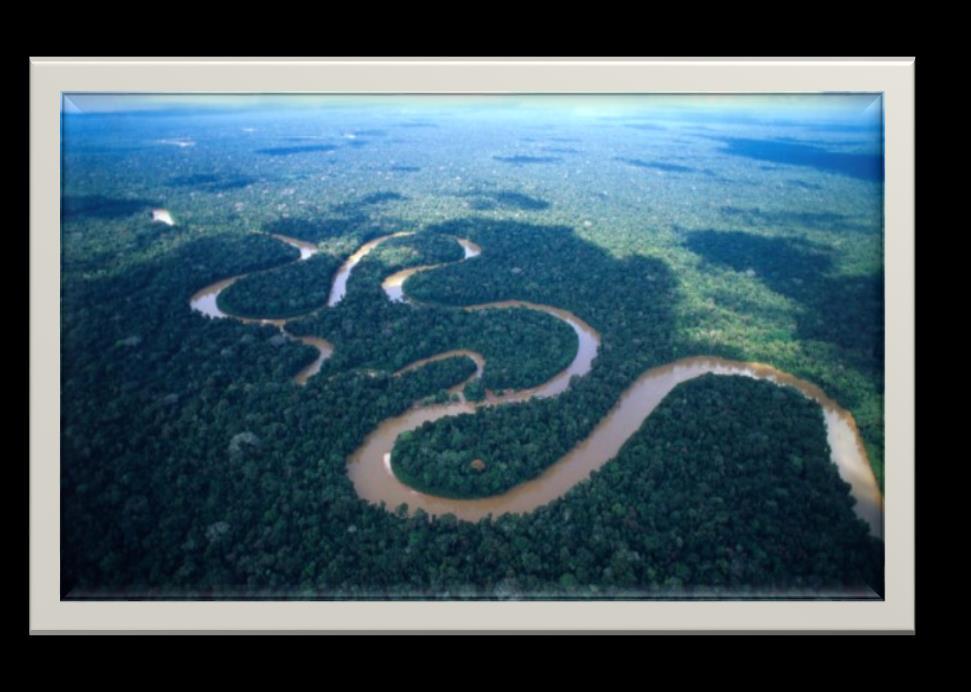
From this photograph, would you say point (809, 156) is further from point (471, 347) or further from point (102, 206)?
point (102, 206)

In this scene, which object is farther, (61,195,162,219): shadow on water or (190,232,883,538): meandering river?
(190,232,883,538): meandering river

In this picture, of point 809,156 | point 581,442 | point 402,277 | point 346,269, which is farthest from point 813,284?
point 346,269

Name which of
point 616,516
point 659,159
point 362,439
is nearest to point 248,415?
point 362,439

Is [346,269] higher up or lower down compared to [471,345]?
higher up

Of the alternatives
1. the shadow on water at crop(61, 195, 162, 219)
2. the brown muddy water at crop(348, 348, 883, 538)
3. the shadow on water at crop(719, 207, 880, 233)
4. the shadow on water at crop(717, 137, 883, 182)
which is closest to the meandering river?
the brown muddy water at crop(348, 348, 883, 538)

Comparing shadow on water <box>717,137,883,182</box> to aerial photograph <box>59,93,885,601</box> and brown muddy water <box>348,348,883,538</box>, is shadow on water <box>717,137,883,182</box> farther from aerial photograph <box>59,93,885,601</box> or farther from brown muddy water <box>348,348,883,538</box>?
brown muddy water <box>348,348,883,538</box>
